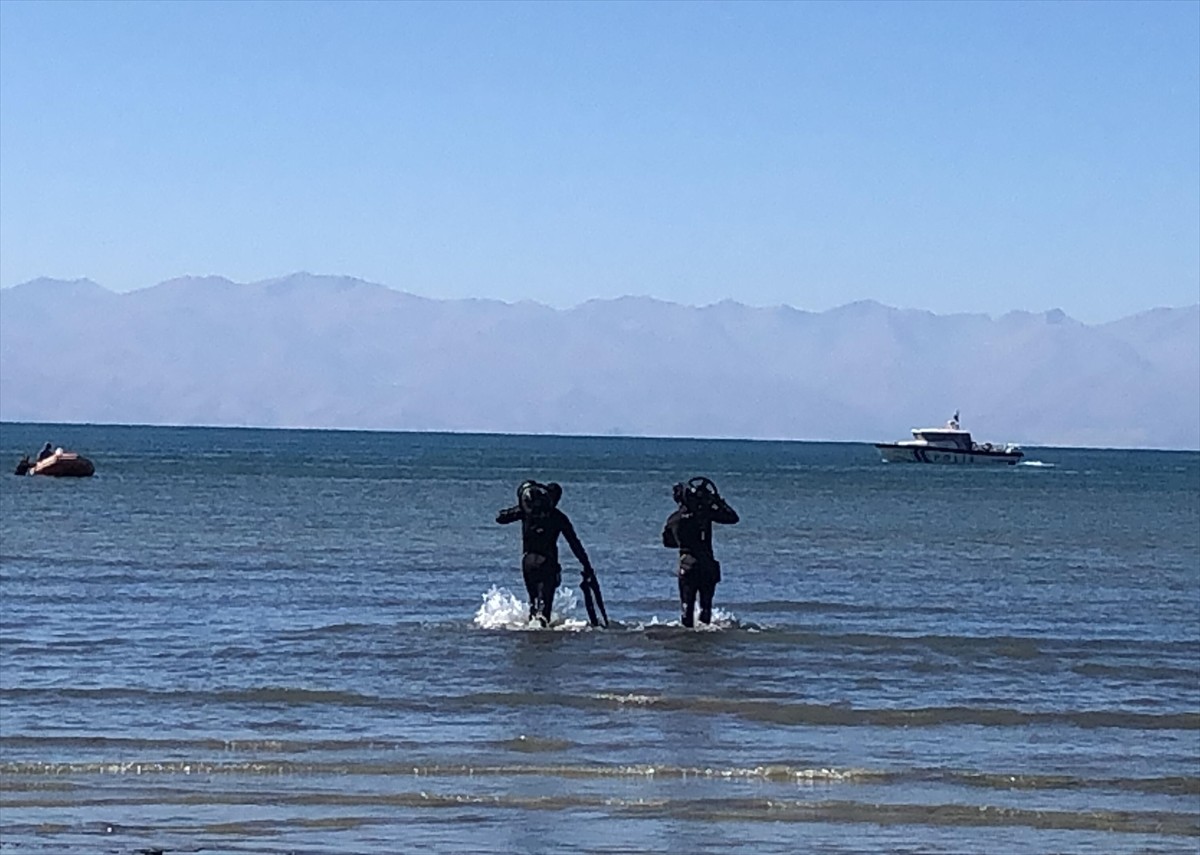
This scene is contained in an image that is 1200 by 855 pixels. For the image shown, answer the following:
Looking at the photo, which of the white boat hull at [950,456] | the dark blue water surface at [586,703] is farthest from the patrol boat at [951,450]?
the dark blue water surface at [586,703]

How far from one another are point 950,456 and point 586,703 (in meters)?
123

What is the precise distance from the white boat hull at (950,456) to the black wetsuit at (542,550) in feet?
384

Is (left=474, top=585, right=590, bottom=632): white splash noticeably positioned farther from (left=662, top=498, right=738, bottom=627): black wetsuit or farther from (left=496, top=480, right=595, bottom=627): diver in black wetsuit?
(left=662, top=498, right=738, bottom=627): black wetsuit

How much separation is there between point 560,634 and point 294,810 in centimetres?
1113

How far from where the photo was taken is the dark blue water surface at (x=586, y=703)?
13.5m

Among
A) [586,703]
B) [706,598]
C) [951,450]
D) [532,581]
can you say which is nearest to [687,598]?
[706,598]

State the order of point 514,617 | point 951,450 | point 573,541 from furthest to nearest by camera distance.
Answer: point 951,450 < point 514,617 < point 573,541

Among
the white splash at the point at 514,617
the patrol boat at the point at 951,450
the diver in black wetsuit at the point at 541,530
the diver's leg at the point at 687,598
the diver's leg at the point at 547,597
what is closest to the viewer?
the diver in black wetsuit at the point at 541,530

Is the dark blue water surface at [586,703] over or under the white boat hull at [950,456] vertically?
→ under

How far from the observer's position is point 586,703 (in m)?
19.4

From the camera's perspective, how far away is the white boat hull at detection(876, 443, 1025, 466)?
141 metres

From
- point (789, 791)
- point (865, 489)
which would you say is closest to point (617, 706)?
point (789, 791)

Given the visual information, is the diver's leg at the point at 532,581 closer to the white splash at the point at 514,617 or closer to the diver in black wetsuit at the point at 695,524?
the white splash at the point at 514,617

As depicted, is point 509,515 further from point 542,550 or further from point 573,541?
point 542,550
